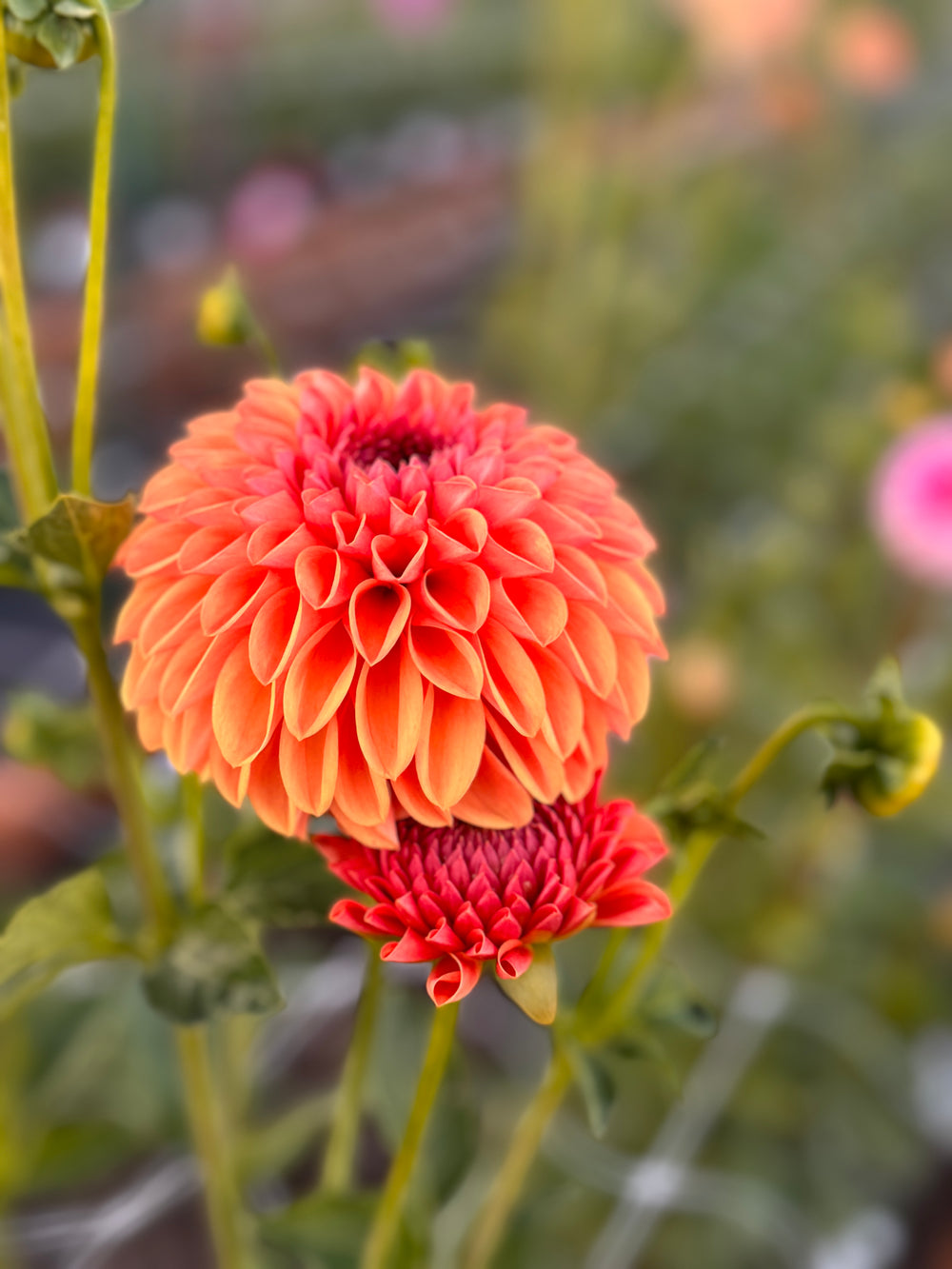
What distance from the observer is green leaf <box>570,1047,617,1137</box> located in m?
0.19

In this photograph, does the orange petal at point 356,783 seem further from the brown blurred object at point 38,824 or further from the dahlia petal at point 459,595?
the brown blurred object at point 38,824

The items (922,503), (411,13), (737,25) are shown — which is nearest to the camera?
(922,503)

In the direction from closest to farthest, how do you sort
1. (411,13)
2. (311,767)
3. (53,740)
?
1. (311,767)
2. (53,740)
3. (411,13)

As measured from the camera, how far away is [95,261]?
167 millimetres

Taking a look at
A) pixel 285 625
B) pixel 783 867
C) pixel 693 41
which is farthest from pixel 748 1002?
pixel 693 41

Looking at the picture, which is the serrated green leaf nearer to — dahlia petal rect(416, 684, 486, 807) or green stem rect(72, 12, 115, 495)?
green stem rect(72, 12, 115, 495)

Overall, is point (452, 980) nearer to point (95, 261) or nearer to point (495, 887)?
point (495, 887)

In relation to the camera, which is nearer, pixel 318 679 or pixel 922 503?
pixel 318 679

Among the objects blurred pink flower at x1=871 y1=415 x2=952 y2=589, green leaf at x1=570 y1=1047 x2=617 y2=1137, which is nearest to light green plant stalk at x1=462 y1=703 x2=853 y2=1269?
green leaf at x1=570 y1=1047 x2=617 y2=1137

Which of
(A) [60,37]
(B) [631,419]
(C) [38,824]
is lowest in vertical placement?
(C) [38,824]

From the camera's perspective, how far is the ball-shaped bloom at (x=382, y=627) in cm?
15

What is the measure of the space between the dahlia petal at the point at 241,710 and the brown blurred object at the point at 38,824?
530 mm

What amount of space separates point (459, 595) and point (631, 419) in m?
0.71

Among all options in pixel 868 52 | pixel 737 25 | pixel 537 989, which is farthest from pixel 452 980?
pixel 868 52
